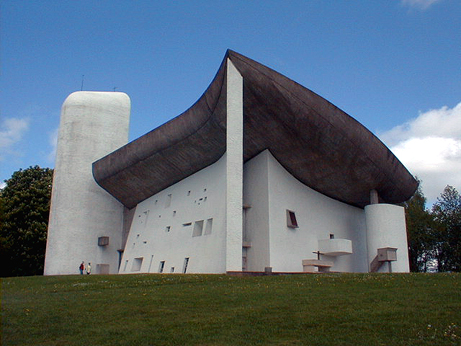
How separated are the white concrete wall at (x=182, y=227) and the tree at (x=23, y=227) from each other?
7.92 m

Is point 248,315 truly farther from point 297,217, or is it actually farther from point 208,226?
point 297,217

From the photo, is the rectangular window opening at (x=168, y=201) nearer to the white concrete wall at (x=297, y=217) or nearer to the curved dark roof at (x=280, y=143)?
the curved dark roof at (x=280, y=143)

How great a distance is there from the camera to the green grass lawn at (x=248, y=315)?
22.4 ft

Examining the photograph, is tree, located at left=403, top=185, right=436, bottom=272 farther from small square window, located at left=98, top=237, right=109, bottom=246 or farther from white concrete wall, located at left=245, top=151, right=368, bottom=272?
small square window, located at left=98, top=237, right=109, bottom=246

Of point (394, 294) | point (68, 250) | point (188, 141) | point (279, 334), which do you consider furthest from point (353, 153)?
point (68, 250)

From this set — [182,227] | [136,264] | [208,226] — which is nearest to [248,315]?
[208,226]

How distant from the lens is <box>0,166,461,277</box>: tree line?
3306 cm

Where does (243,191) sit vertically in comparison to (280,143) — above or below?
below

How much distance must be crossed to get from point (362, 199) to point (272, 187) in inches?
280

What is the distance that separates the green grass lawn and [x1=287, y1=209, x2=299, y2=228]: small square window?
1019 cm

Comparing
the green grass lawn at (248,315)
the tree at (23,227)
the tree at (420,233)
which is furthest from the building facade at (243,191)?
the tree at (420,233)

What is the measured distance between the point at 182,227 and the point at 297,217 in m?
6.00

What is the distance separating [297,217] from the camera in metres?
23.0

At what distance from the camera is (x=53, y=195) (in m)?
30.3
